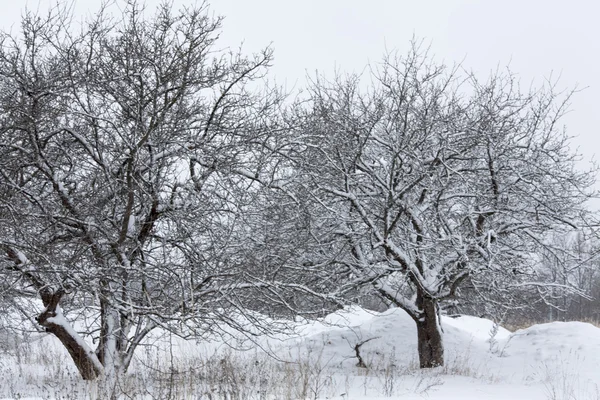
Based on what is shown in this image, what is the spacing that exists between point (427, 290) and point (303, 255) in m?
2.11

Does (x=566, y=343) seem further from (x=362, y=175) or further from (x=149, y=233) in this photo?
(x=149, y=233)

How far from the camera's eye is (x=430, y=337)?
391 inches

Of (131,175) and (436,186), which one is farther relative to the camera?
(436,186)

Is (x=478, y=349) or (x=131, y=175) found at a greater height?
(x=131, y=175)

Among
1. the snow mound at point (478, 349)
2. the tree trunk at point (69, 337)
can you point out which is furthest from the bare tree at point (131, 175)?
the snow mound at point (478, 349)

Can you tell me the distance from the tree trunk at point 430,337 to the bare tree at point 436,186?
21 mm

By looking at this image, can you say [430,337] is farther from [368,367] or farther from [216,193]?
[216,193]

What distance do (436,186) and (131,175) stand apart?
199 inches

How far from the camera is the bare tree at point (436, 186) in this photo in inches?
345

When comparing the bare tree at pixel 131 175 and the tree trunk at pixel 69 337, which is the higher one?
the bare tree at pixel 131 175

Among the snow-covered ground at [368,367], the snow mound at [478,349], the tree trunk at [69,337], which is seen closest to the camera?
the snow-covered ground at [368,367]

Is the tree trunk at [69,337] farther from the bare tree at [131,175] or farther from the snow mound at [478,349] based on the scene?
the snow mound at [478,349]

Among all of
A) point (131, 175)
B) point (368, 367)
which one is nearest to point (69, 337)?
point (131, 175)

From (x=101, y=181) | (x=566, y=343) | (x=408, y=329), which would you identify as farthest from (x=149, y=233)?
(x=566, y=343)
